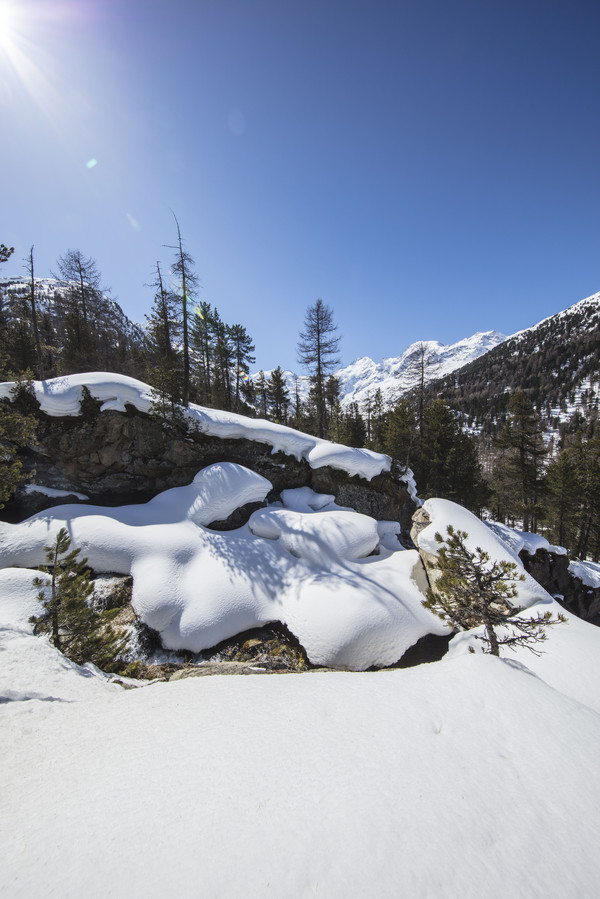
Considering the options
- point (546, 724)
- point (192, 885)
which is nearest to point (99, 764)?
point (192, 885)

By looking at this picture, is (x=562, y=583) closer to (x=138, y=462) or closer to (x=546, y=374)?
(x=138, y=462)

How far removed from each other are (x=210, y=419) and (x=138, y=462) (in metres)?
3.95

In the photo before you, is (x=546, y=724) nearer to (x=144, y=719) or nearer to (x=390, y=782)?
(x=390, y=782)

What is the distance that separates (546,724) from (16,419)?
1082cm

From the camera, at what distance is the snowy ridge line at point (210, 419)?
13.4 m

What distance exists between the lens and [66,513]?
1059cm

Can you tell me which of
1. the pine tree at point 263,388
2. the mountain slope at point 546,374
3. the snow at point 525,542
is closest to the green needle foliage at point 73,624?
the snow at point 525,542

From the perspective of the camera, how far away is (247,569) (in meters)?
9.86

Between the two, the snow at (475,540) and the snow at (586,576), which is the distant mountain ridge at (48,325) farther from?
the snow at (586,576)

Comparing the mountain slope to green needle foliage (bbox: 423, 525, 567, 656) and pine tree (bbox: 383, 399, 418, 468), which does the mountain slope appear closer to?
pine tree (bbox: 383, 399, 418, 468)

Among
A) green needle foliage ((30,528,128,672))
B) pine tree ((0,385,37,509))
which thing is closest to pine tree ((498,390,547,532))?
green needle foliage ((30,528,128,672))

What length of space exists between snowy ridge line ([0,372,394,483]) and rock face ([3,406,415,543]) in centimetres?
36

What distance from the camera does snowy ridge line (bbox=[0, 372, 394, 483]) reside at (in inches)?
529

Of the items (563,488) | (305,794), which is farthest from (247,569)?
(563,488)
